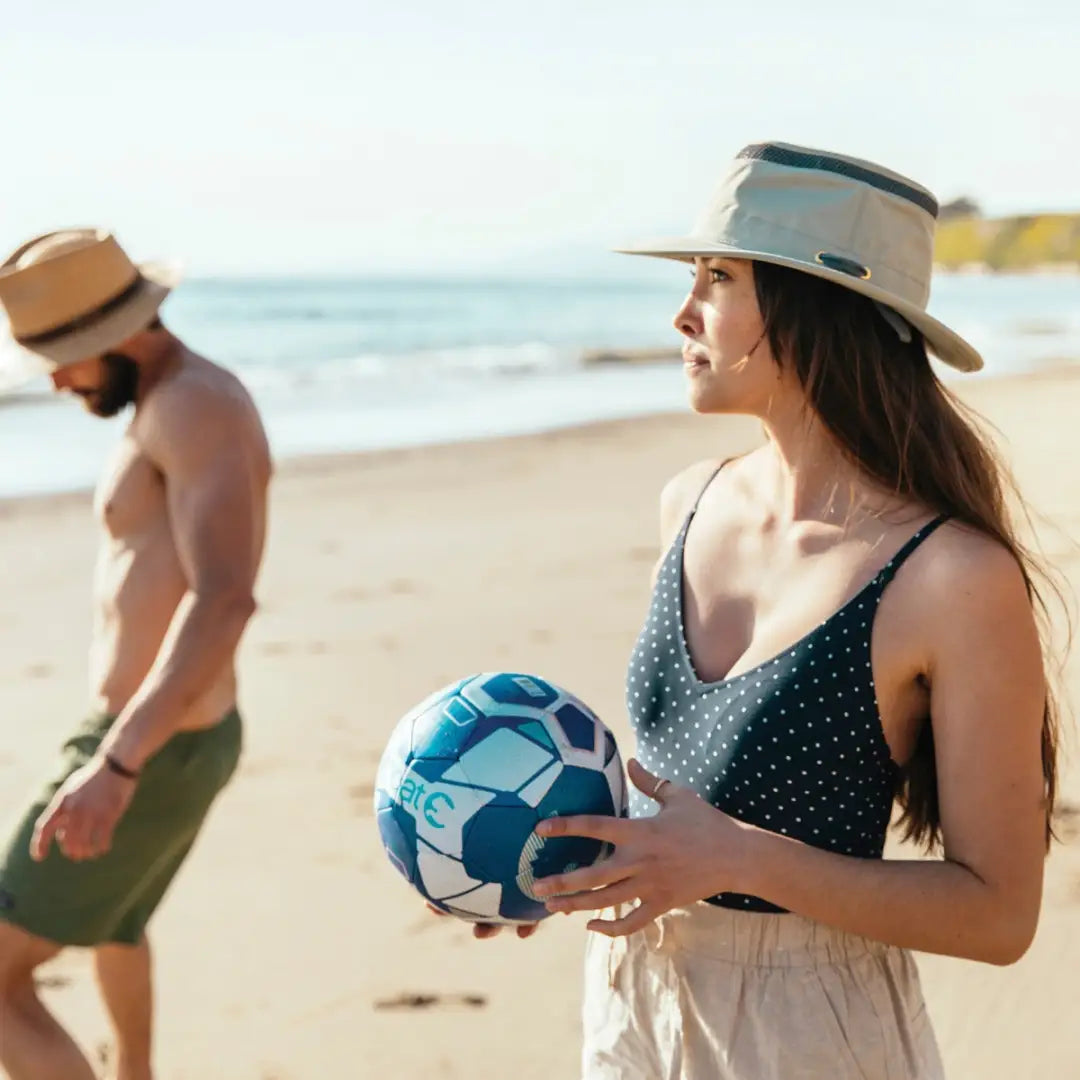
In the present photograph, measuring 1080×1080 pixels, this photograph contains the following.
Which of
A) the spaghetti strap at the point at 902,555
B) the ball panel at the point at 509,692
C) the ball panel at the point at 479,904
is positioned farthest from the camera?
the ball panel at the point at 509,692

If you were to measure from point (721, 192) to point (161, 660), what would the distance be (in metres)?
1.92

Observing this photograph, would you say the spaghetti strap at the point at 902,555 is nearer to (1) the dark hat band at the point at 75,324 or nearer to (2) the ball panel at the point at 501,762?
(2) the ball panel at the point at 501,762

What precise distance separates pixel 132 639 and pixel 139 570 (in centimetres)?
17

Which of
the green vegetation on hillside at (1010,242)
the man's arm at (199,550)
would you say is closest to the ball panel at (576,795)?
the man's arm at (199,550)

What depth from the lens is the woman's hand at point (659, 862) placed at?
2.07 m

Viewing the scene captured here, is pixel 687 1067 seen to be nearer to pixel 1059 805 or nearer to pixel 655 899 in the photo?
pixel 655 899

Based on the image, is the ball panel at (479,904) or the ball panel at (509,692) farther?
the ball panel at (509,692)

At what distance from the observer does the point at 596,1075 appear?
2.44 m

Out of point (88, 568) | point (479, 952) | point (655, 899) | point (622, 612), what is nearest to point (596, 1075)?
point (655, 899)

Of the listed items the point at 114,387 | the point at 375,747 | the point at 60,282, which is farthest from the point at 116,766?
the point at 375,747

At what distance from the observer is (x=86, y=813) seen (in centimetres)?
353

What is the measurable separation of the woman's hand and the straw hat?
2347 millimetres

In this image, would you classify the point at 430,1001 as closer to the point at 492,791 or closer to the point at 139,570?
the point at 139,570

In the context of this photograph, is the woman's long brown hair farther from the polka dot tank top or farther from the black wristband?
the black wristband
